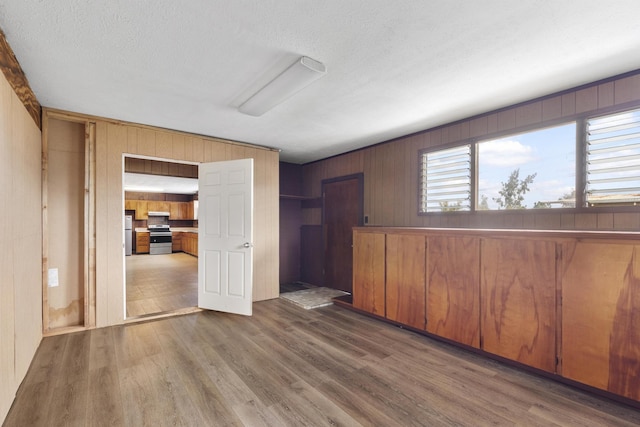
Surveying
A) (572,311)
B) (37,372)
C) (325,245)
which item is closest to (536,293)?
(572,311)

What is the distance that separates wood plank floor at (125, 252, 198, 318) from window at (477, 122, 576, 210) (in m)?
4.22

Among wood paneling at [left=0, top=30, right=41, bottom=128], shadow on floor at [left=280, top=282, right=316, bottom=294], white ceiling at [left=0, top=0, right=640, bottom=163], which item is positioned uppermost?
white ceiling at [left=0, top=0, right=640, bottom=163]

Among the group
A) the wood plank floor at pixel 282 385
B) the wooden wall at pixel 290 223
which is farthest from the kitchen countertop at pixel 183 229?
the wood plank floor at pixel 282 385

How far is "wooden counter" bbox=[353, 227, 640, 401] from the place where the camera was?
1.93 metres

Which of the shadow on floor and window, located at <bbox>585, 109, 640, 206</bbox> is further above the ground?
window, located at <bbox>585, 109, 640, 206</bbox>

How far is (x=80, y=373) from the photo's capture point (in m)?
2.28

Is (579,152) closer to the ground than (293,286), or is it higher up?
higher up

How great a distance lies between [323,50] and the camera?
2018 mm

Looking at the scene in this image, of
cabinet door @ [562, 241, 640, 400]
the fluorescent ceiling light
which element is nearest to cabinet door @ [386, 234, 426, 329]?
cabinet door @ [562, 241, 640, 400]

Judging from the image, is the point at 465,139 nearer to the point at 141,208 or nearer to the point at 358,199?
the point at 358,199

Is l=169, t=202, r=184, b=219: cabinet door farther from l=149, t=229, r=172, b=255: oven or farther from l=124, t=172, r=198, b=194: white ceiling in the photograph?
l=149, t=229, r=172, b=255: oven

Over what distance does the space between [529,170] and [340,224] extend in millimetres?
2974

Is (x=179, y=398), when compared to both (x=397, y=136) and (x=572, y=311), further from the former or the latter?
(x=397, y=136)

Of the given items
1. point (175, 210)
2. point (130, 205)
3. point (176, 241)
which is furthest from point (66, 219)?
point (175, 210)
